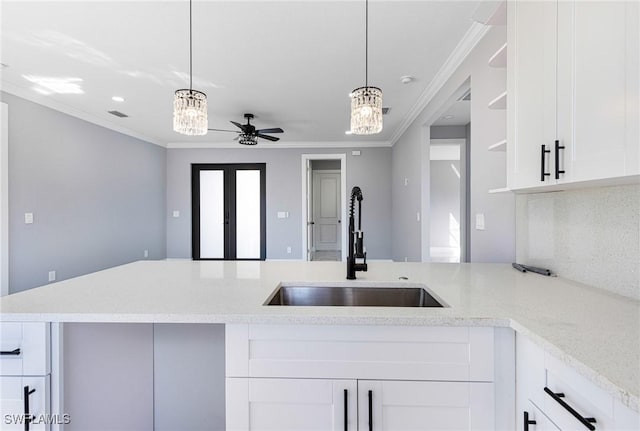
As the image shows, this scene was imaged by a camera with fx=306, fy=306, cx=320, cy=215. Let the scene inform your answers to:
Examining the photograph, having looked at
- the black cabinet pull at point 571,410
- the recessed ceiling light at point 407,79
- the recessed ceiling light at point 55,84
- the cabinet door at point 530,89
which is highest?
the recessed ceiling light at point 55,84

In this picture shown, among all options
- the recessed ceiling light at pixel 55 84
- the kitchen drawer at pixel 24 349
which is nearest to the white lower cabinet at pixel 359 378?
the kitchen drawer at pixel 24 349

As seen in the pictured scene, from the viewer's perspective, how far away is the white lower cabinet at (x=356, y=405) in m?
0.96

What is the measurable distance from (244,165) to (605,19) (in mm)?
6055

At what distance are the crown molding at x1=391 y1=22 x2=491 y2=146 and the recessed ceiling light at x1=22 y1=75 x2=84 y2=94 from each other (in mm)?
3742

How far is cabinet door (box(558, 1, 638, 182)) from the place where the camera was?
847 millimetres

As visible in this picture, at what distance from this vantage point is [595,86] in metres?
0.94

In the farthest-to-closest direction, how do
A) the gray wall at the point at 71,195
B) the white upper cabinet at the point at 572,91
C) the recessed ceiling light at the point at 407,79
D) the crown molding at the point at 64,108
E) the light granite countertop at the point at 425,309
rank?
the gray wall at the point at 71,195
the crown molding at the point at 64,108
the recessed ceiling light at the point at 407,79
the white upper cabinet at the point at 572,91
the light granite countertop at the point at 425,309

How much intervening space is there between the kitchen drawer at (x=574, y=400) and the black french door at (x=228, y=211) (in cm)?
591

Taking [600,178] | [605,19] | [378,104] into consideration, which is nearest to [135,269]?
[378,104]

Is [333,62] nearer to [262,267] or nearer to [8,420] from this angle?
[262,267]

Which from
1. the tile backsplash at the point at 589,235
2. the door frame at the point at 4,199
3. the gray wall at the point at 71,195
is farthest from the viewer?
the gray wall at the point at 71,195

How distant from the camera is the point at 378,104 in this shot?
1.97 m

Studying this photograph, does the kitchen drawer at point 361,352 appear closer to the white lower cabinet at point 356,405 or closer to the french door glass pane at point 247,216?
the white lower cabinet at point 356,405

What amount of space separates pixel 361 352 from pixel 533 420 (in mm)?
503
